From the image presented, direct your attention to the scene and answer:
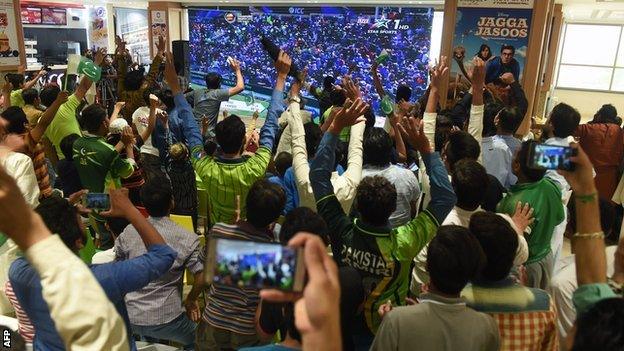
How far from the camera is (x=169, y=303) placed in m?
2.33

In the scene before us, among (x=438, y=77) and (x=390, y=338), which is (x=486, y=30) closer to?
(x=438, y=77)

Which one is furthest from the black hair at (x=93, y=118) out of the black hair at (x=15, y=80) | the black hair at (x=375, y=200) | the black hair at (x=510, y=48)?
the black hair at (x=510, y=48)

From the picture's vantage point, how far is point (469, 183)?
2168 mm

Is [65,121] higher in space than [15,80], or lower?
lower

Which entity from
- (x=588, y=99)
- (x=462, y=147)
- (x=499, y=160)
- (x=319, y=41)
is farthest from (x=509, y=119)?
(x=588, y=99)

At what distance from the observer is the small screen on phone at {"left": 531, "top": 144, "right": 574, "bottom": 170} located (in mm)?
1458

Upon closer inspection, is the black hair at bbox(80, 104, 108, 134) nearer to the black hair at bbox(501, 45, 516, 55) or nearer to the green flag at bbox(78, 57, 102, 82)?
the green flag at bbox(78, 57, 102, 82)

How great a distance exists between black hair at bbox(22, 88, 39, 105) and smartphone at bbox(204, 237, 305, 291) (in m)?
4.77

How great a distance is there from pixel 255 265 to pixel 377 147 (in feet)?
6.19

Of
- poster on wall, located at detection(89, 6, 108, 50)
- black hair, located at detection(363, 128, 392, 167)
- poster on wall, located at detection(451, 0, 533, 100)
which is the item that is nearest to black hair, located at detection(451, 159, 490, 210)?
black hair, located at detection(363, 128, 392, 167)

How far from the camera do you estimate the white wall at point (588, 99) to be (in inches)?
533

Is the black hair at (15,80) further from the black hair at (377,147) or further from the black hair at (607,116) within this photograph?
the black hair at (607,116)

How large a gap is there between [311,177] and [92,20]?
43.9ft

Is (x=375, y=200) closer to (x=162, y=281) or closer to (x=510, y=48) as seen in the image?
(x=162, y=281)
